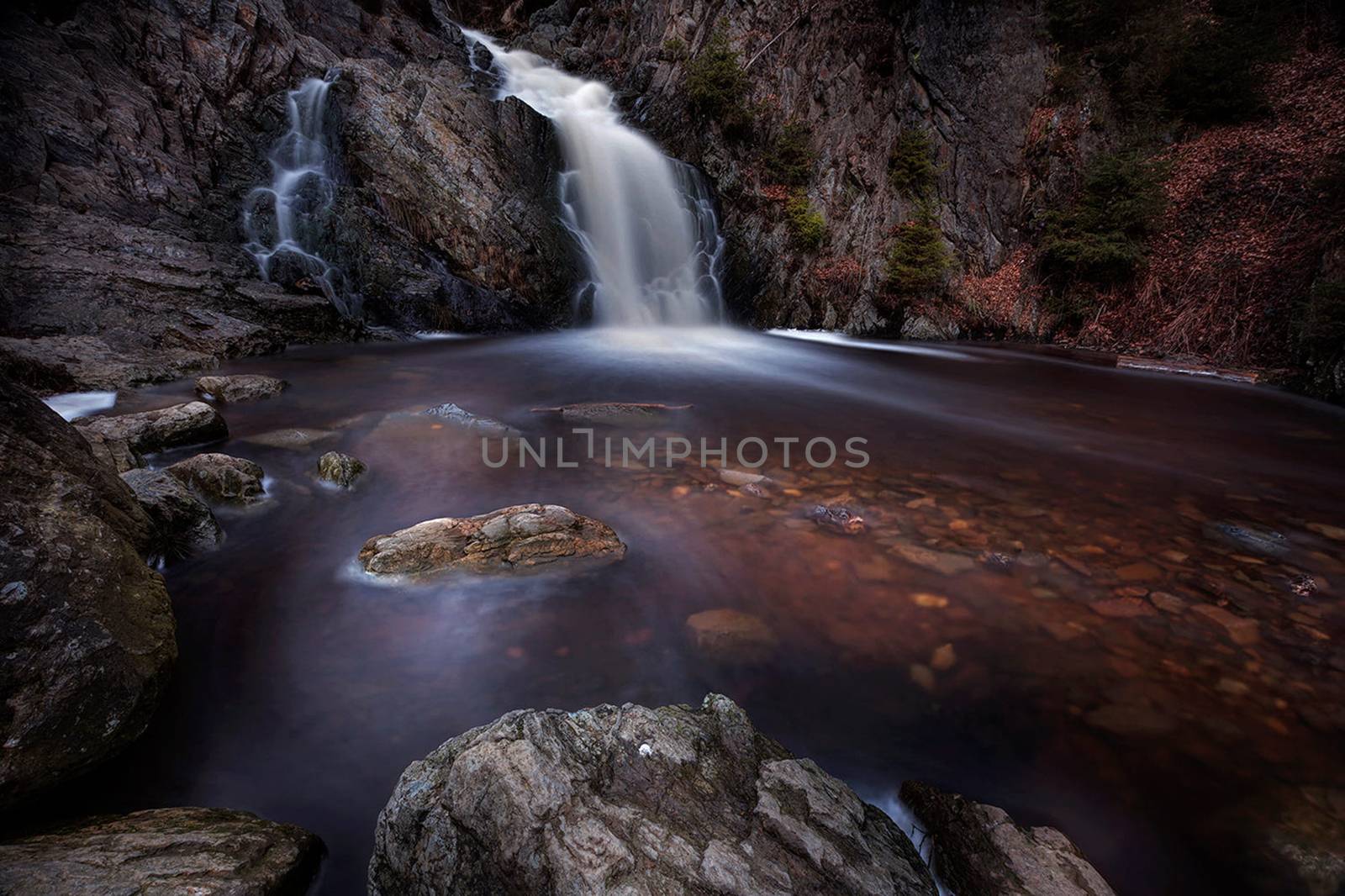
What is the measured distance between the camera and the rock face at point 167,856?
120 centimetres

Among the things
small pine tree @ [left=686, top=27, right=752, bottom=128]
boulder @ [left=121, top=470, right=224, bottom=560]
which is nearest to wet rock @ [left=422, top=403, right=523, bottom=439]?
boulder @ [left=121, top=470, right=224, bottom=560]

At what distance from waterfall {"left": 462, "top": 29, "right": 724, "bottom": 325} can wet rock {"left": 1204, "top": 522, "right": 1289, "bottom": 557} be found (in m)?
10.8

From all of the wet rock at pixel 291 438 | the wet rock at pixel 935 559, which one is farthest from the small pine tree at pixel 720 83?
the wet rock at pixel 935 559

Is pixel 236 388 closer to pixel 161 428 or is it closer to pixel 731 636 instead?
pixel 161 428

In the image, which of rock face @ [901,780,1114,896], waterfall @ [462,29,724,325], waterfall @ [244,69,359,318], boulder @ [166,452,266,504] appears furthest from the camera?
waterfall @ [462,29,724,325]

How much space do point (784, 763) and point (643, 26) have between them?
64.8ft

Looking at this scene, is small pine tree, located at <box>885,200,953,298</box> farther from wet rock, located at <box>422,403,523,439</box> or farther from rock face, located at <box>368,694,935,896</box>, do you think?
rock face, located at <box>368,694,935,896</box>

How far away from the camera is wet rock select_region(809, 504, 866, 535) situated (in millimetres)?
3471

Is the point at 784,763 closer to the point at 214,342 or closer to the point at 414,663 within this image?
the point at 414,663

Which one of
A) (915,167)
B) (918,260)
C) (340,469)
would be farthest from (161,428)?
(915,167)

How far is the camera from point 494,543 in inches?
122

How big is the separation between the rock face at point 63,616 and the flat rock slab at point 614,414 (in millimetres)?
3774

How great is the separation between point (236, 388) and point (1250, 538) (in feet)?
29.6

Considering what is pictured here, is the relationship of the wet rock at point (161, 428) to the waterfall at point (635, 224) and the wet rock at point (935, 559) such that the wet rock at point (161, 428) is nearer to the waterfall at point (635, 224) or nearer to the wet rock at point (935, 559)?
the wet rock at point (935, 559)
